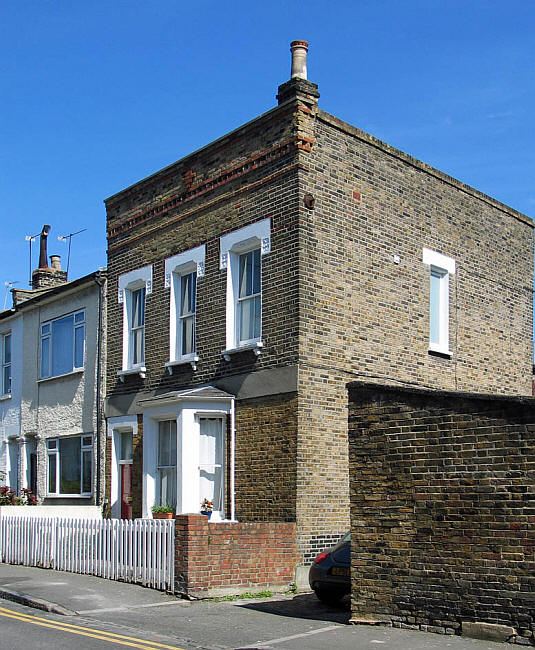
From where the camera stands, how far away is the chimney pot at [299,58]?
55.0ft

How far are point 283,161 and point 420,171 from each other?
370 centimetres

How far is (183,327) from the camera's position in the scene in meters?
19.0

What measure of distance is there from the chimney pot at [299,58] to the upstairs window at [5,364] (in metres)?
14.1

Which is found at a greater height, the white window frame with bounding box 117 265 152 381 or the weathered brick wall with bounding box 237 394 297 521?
the white window frame with bounding box 117 265 152 381

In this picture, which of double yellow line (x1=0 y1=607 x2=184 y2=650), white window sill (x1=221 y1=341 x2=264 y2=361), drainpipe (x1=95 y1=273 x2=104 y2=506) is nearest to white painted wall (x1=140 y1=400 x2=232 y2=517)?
white window sill (x1=221 y1=341 x2=264 y2=361)

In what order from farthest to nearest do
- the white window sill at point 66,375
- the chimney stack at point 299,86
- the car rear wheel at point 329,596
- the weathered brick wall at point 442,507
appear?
the white window sill at point 66,375
the chimney stack at point 299,86
the car rear wheel at point 329,596
the weathered brick wall at point 442,507

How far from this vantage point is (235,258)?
58.6ft

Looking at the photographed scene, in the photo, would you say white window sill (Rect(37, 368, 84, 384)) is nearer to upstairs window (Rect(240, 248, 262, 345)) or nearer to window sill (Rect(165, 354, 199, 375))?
window sill (Rect(165, 354, 199, 375))

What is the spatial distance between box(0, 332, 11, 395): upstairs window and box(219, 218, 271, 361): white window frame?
11.5m

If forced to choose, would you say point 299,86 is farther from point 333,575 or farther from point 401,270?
point 333,575

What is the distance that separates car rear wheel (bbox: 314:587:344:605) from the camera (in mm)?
12914

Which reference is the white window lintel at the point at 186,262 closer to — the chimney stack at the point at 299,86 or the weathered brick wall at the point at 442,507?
the chimney stack at the point at 299,86

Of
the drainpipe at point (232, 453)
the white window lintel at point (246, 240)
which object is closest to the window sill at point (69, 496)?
the drainpipe at point (232, 453)

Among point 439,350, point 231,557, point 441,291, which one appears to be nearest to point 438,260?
point 441,291
